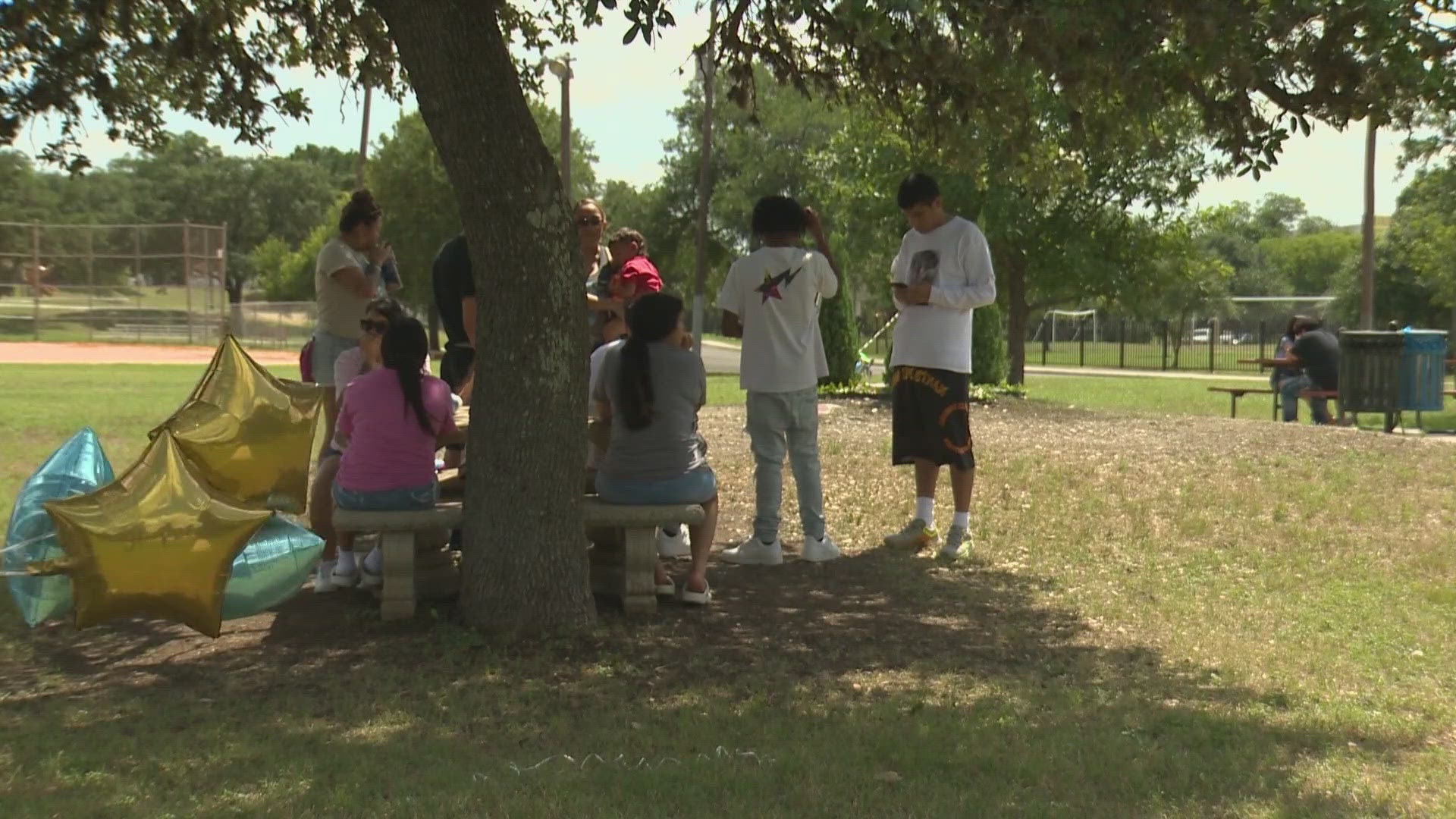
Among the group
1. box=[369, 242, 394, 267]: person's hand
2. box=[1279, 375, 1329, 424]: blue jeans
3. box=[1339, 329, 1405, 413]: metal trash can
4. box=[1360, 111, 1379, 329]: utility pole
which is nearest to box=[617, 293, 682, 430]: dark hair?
box=[369, 242, 394, 267]: person's hand

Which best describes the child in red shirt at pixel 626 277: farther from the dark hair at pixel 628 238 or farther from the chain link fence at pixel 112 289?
the chain link fence at pixel 112 289

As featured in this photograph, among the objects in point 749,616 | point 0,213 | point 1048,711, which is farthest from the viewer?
point 0,213

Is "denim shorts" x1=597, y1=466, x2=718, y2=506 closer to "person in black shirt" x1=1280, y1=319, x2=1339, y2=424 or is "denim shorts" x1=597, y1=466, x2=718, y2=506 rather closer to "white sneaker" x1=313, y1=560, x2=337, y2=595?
"white sneaker" x1=313, y1=560, x2=337, y2=595

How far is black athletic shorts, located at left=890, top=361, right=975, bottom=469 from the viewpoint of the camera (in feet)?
23.7

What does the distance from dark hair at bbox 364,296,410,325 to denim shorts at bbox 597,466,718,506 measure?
1060 mm

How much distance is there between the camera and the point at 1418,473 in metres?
10.3

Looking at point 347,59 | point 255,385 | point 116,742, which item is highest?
point 347,59

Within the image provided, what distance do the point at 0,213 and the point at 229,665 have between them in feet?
216

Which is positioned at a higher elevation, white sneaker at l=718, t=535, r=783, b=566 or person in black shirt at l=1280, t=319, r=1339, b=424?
person in black shirt at l=1280, t=319, r=1339, b=424

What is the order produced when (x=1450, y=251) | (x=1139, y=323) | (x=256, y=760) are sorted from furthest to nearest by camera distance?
(x=1139, y=323)
(x=1450, y=251)
(x=256, y=760)

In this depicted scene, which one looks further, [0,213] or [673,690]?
[0,213]

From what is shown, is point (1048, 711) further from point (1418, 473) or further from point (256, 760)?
point (1418, 473)

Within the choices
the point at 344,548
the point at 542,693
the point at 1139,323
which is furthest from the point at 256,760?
the point at 1139,323

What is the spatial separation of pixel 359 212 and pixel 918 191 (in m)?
2.68
